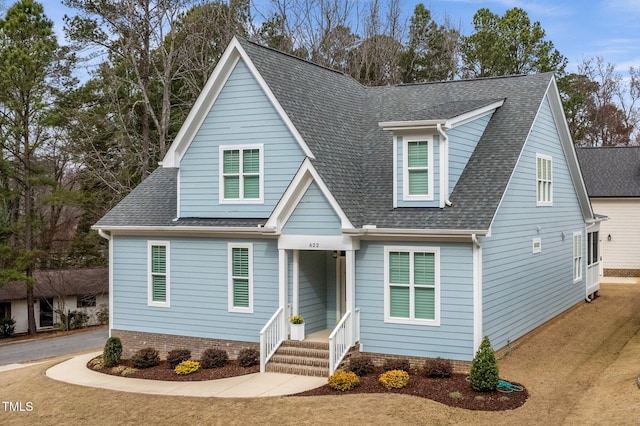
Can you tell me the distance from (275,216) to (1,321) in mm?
25823

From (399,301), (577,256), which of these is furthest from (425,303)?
(577,256)

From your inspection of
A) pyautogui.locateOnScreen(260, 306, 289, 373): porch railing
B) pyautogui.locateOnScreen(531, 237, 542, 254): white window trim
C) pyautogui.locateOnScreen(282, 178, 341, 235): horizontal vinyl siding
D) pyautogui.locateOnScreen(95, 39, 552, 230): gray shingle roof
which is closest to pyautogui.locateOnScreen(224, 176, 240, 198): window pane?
pyautogui.locateOnScreen(95, 39, 552, 230): gray shingle roof

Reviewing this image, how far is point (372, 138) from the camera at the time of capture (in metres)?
19.9

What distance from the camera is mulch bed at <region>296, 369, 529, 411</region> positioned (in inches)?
513

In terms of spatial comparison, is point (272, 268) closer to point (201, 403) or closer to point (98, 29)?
point (201, 403)

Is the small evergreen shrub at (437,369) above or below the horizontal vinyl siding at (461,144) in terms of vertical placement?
below

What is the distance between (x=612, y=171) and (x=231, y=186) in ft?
81.2

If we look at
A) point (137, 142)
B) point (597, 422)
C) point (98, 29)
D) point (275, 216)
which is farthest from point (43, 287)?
point (597, 422)

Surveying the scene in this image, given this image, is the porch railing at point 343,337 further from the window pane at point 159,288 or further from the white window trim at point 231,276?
the window pane at point 159,288

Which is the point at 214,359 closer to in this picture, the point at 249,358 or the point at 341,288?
the point at 249,358

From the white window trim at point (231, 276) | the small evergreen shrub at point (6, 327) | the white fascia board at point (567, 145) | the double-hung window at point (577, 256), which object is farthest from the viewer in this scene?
the small evergreen shrub at point (6, 327)

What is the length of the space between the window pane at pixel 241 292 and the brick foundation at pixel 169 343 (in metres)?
1.05

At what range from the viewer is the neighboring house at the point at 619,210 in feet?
111

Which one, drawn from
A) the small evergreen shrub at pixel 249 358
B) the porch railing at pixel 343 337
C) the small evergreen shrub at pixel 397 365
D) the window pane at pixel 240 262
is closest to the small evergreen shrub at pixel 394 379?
the small evergreen shrub at pixel 397 365
